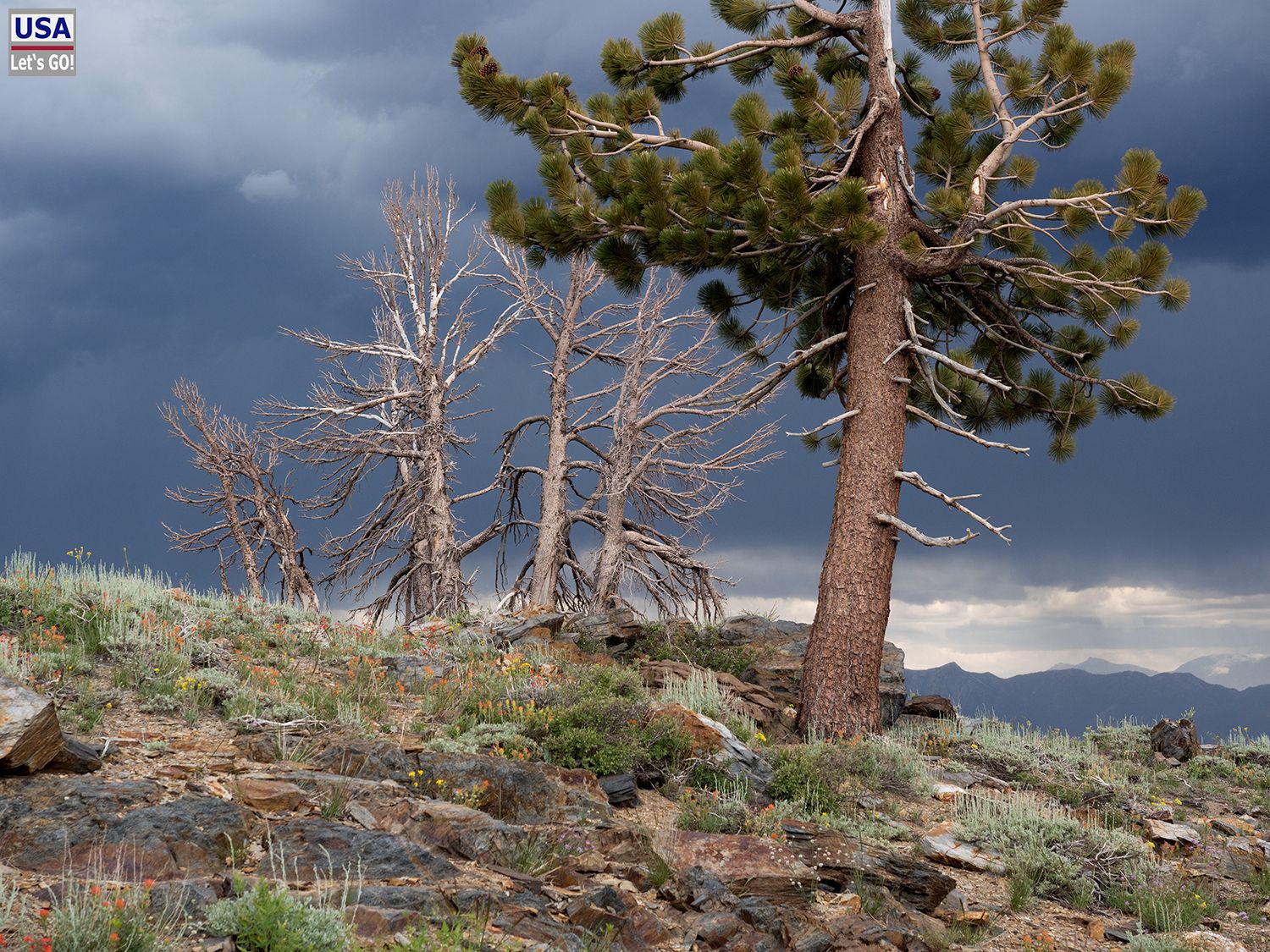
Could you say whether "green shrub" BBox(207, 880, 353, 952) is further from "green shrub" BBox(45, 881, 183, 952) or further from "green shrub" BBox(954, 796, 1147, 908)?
"green shrub" BBox(954, 796, 1147, 908)

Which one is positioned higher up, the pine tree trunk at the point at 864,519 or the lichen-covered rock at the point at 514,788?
the pine tree trunk at the point at 864,519

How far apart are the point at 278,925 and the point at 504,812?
9.69ft

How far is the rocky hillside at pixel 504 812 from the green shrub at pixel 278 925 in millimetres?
13

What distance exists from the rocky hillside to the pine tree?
3167 mm

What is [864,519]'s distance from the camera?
12727mm

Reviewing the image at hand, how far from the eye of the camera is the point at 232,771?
691 centimetres

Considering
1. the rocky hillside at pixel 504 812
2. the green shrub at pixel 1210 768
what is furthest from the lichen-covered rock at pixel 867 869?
the green shrub at pixel 1210 768

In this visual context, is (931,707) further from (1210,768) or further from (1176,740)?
(1210,768)

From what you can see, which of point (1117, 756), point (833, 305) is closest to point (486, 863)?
point (833, 305)

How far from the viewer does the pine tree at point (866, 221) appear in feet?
41.7

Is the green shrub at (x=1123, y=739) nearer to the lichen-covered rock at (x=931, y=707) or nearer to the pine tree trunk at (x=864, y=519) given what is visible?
the lichen-covered rock at (x=931, y=707)

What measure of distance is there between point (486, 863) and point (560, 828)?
0.80 m

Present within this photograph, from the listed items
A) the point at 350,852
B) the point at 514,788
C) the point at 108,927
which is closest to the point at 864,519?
the point at 514,788

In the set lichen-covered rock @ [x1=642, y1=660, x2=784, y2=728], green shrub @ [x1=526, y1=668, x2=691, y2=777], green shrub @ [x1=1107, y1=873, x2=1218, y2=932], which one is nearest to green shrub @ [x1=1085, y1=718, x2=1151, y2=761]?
lichen-covered rock @ [x1=642, y1=660, x2=784, y2=728]
